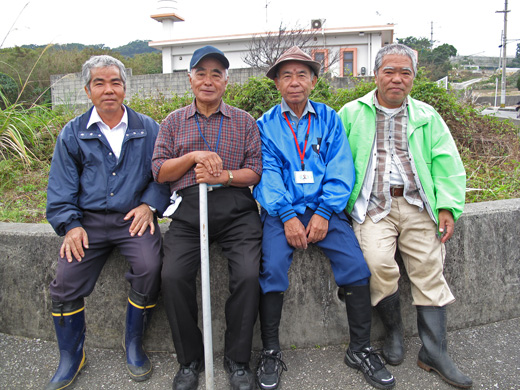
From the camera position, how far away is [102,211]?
8.48 feet

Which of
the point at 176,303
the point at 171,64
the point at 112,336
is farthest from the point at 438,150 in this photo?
the point at 171,64

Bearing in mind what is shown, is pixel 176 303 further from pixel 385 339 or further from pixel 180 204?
pixel 385 339

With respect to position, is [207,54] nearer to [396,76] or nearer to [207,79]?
[207,79]

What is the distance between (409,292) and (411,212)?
59cm

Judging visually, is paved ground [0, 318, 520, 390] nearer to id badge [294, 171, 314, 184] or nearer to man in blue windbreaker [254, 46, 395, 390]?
man in blue windbreaker [254, 46, 395, 390]

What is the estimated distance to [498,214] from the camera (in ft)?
9.55

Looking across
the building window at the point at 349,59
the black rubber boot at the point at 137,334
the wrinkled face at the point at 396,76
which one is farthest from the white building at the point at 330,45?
the black rubber boot at the point at 137,334

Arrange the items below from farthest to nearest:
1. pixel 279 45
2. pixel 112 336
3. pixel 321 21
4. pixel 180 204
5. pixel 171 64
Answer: pixel 171 64, pixel 321 21, pixel 279 45, pixel 112 336, pixel 180 204

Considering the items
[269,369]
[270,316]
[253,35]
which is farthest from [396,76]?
[253,35]

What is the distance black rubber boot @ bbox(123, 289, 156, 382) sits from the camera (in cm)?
247

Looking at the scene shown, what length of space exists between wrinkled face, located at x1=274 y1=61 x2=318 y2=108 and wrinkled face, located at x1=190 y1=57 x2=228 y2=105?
0.44m

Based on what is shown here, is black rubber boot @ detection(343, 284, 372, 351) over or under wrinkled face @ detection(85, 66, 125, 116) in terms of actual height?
under

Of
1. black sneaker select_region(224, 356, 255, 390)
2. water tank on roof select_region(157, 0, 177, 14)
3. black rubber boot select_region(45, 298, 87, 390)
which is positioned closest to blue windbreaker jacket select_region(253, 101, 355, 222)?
black sneaker select_region(224, 356, 255, 390)

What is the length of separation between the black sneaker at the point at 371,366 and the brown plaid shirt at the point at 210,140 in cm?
129
